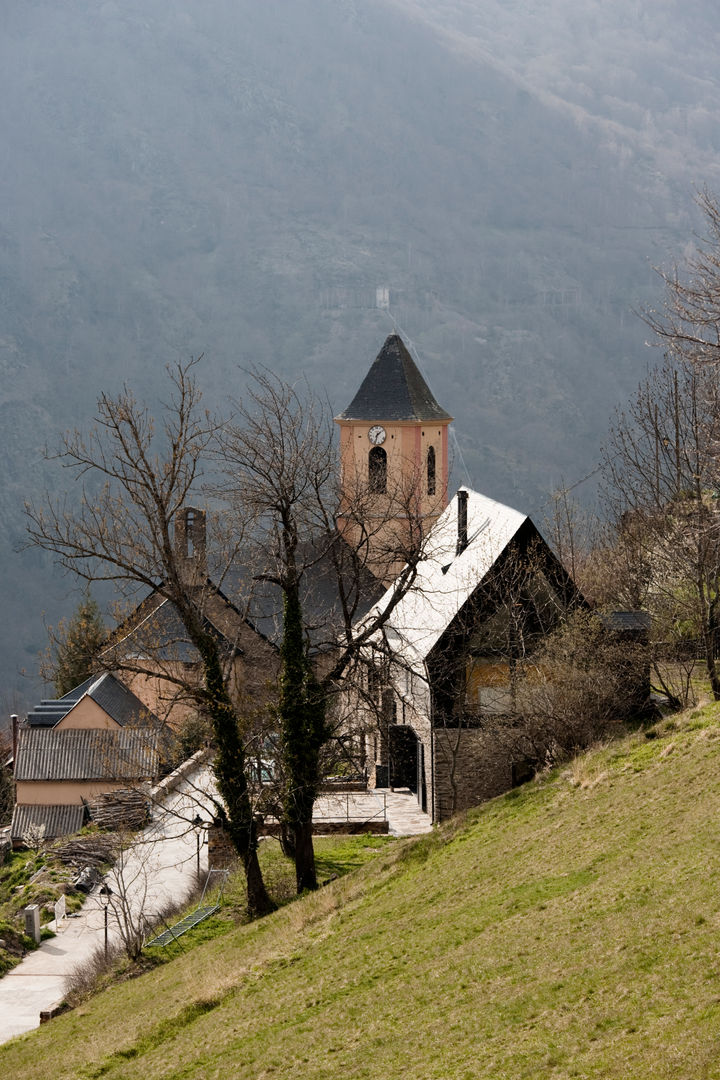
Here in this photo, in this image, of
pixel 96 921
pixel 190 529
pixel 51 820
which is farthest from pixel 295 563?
pixel 51 820

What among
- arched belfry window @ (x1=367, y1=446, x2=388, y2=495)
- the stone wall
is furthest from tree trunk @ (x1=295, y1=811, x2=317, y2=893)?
arched belfry window @ (x1=367, y1=446, x2=388, y2=495)

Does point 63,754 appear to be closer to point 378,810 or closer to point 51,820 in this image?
point 51,820

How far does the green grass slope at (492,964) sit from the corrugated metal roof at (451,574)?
586 cm

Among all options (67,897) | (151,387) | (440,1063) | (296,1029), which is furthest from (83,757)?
(151,387)

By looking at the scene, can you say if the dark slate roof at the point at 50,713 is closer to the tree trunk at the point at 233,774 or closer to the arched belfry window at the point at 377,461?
the arched belfry window at the point at 377,461

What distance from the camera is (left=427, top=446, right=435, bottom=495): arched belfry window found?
52.8 metres

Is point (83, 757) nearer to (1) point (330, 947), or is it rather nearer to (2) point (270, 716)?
(2) point (270, 716)

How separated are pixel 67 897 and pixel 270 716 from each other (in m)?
9.01

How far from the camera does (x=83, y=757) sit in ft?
113

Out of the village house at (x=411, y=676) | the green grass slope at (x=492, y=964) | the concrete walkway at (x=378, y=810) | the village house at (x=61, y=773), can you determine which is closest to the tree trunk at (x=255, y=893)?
the green grass slope at (x=492, y=964)

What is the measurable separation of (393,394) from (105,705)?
72.9 ft

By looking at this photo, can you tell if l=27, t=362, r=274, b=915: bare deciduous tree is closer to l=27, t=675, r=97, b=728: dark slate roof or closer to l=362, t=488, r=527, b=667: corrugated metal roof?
l=362, t=488, r=527, b=667: corrugated metal roof

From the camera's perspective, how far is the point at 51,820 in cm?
3375

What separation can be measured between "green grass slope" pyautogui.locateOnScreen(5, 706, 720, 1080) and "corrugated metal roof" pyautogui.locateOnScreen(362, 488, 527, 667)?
231 inches
